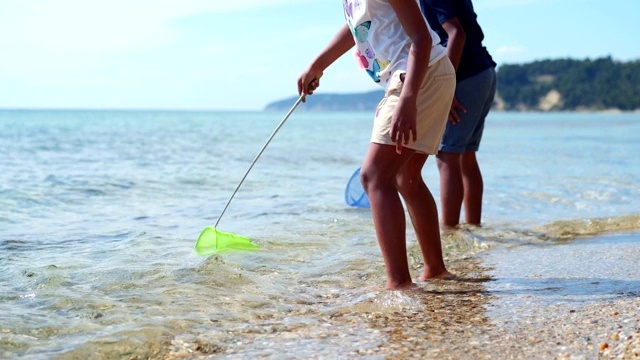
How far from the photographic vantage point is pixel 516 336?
2.93 m

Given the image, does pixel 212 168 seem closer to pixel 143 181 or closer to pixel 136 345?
pixel 143 181

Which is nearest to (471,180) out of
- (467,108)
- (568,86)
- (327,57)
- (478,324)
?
(467,108)

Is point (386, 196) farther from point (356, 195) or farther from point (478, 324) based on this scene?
point (356, 195)

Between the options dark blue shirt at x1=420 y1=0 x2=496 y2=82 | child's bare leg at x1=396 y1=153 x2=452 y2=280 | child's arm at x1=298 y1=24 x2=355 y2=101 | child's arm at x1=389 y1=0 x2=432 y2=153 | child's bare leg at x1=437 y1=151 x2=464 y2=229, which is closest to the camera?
child's arm at x1=389 y1=0 x2=432 y2=153

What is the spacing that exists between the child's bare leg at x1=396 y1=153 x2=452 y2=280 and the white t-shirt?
0.50m

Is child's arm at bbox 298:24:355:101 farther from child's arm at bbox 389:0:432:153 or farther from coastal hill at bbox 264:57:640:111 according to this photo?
coastal hill at bbox 264:57:640:111

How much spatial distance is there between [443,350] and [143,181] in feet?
28.6

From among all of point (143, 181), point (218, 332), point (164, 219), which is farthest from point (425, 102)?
point (143, 181)

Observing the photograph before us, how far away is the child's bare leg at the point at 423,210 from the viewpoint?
396 cm

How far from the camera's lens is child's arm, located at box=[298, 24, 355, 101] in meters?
4.16

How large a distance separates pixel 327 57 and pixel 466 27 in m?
1.35

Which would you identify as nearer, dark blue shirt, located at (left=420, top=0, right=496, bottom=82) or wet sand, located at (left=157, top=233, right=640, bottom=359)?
wet sand, located at (left=157, top=233, right=640, bottom=359)

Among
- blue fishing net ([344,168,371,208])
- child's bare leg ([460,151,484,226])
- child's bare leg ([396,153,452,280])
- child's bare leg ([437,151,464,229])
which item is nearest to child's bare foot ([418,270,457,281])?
child's bare leg ([396,153,452,280])

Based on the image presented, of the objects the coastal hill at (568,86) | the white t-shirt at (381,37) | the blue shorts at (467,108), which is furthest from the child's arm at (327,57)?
the coastal hill at (568,86)
